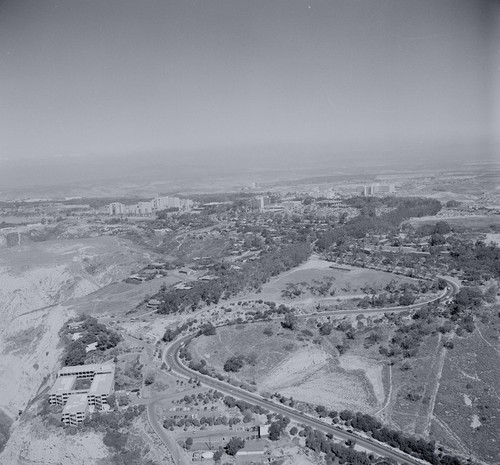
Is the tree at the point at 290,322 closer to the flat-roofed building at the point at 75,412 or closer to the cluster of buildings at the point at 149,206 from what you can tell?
the flat-roofed building at the point at 75,412

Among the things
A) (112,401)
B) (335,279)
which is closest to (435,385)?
(112,401)

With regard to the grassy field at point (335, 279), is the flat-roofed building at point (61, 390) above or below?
above

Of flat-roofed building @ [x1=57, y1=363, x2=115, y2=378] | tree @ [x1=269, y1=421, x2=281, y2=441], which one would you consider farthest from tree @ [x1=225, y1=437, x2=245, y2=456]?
flat-roofed building @ [x1=57, y1=363, x2=115, y2=378]

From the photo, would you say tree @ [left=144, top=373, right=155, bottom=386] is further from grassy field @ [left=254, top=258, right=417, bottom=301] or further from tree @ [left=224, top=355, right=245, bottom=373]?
grassy field @ [left=254, top=258, right=417, bottom=301]

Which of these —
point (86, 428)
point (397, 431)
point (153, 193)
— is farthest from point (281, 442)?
point (153, 193)

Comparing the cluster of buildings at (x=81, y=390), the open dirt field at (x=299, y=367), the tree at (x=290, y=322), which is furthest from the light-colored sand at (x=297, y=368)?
the cluster of buildings at (x=81, y=390)

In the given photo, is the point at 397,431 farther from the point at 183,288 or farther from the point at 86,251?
the point at 86,251

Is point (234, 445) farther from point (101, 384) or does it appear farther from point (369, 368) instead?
point (369, 368)
